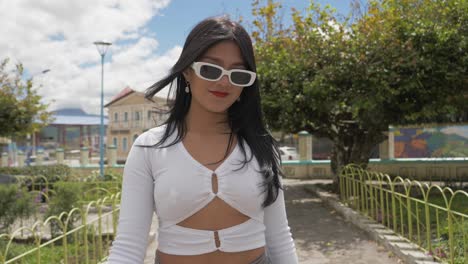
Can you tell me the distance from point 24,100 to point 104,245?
28.3 feet

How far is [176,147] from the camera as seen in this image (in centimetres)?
157

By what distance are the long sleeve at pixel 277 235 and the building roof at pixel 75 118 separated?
56.6m

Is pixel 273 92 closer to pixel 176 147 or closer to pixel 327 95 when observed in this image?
pixel 327 95

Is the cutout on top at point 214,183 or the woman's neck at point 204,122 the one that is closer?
the cutout on top at point 214,183

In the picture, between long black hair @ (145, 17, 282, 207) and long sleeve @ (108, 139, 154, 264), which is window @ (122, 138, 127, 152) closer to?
long black hair @ (145, 17, 282, 207)

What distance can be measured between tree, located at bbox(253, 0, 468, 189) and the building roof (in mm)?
48275

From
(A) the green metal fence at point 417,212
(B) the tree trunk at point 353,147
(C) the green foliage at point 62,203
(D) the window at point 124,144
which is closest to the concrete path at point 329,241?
(A) the green metal fence at point 417,212

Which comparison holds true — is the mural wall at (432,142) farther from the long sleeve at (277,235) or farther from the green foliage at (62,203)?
the long sleeve at (277,235)

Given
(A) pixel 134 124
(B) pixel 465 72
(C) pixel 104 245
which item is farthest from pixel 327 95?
(A) pixel 134 124

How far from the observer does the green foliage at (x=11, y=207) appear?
7.66 metres

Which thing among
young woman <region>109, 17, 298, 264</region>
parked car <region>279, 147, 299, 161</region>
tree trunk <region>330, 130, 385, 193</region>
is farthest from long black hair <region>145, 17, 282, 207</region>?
parked car <region>279, 147, 299, 161</region>

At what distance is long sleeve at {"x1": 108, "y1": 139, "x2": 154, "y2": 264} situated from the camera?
1.49 metres

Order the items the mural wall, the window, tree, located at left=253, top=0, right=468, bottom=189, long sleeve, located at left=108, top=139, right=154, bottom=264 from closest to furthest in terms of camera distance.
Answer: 1. long sleeve, located at left=108, top=139, right=154, bottom=264
2. tree, located at left=253, top=0, right=468, bottom=189
3. the mural wall
4. the window

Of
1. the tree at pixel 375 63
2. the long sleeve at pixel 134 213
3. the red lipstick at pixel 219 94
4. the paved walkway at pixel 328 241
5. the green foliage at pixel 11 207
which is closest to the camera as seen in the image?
the long sleeve at pixel 134 213
